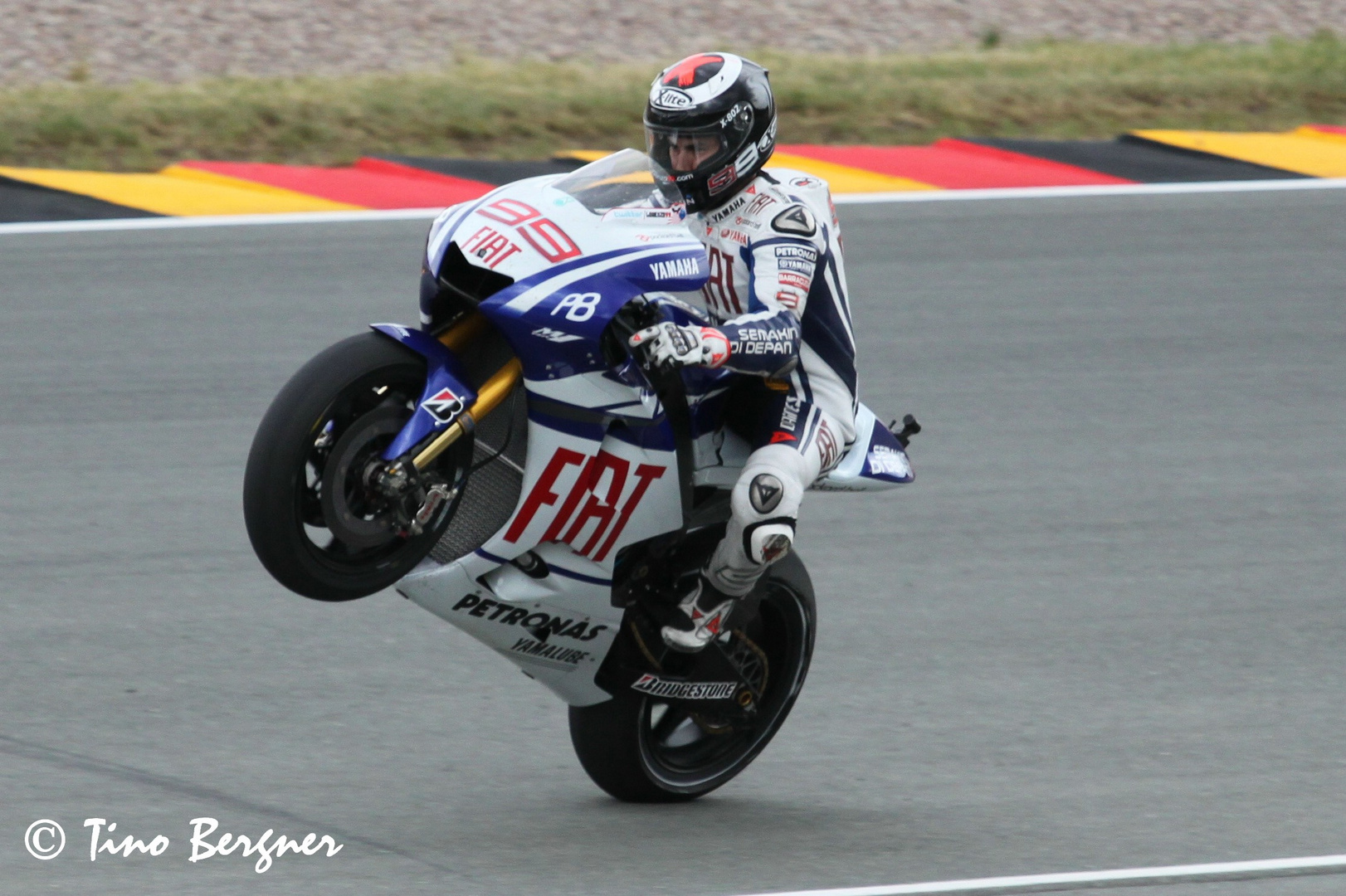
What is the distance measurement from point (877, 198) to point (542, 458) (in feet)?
22.9

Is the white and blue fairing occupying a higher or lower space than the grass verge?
higher

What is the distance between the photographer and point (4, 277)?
9.75m

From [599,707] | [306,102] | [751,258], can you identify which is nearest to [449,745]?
[599,707]

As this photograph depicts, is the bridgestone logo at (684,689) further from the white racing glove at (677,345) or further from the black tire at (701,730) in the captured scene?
the white racing glove at (677,345)

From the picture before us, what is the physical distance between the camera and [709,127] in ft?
15.8

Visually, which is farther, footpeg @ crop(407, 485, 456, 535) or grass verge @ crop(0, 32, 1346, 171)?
grass verge @ crop(0, 32, 1346, 171)

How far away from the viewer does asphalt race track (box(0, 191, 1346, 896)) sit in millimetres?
5164

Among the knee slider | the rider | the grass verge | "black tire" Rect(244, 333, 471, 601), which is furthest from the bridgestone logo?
the grass verge

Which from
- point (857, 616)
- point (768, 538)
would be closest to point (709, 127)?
point (768, 538)

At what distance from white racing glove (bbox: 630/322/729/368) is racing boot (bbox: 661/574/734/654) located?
0.77 metres

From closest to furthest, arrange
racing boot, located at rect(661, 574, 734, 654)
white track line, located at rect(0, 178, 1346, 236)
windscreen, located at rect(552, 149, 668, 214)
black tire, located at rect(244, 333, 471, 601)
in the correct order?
black tire, located at rect(244, 333, 471, 601), windscreen, located at rect(552, 149, 668, 214), racing boot, located at rect(661, 574, 734, 654), white track line, located at rect(0, 178, 1346, 236)

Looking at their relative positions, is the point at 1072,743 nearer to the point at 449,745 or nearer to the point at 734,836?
the point at 734,836

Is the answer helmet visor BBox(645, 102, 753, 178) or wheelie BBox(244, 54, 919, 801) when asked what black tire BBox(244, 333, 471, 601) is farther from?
helmet visor BBox(645, 102, 753, 178)

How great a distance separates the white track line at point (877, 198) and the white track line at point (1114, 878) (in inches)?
255
